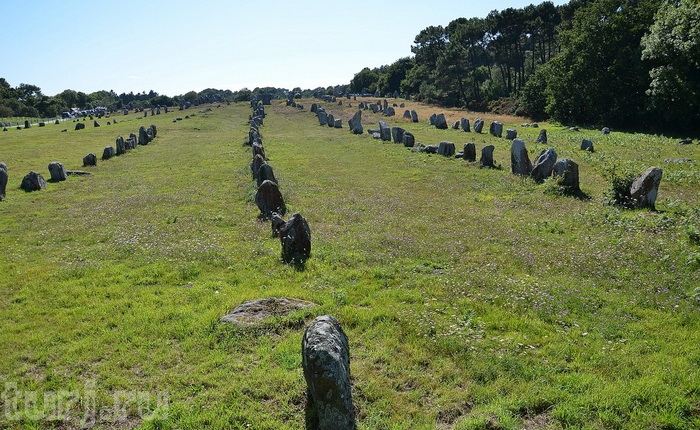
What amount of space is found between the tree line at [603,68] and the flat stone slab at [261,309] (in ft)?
134

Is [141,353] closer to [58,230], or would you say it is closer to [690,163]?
[58,230]

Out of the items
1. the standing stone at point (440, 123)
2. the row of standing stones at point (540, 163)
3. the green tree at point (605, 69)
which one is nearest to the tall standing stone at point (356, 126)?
the row of standing stones at point (540, 163)

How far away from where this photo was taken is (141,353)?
372 inches

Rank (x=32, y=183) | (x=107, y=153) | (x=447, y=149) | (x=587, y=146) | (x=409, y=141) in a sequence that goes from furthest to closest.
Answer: (x=409, y=141)
(x=107, y=153)
(x=587, y=146)
(x=447, y=149)
(x=32, y=183)

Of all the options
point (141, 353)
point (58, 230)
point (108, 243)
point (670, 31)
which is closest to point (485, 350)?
point (141, 353)

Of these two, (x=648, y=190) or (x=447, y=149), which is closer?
(x=648, y=190)

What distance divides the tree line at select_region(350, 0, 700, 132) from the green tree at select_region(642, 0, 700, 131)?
7 cm

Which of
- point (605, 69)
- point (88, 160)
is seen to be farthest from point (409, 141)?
point (605, 69)

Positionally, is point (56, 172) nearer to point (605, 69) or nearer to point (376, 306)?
point (376, 306)

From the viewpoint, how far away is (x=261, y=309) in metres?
11.1

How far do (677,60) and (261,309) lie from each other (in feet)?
143

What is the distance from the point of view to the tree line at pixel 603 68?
38.8 metres

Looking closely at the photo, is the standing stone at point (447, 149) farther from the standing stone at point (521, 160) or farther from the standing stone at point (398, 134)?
the standing stone at point (398, 134)

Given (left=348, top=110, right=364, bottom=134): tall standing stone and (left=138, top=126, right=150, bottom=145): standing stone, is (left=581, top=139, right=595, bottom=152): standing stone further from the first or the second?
(left=138, top=126, right=150, bottom=145): standing stone
